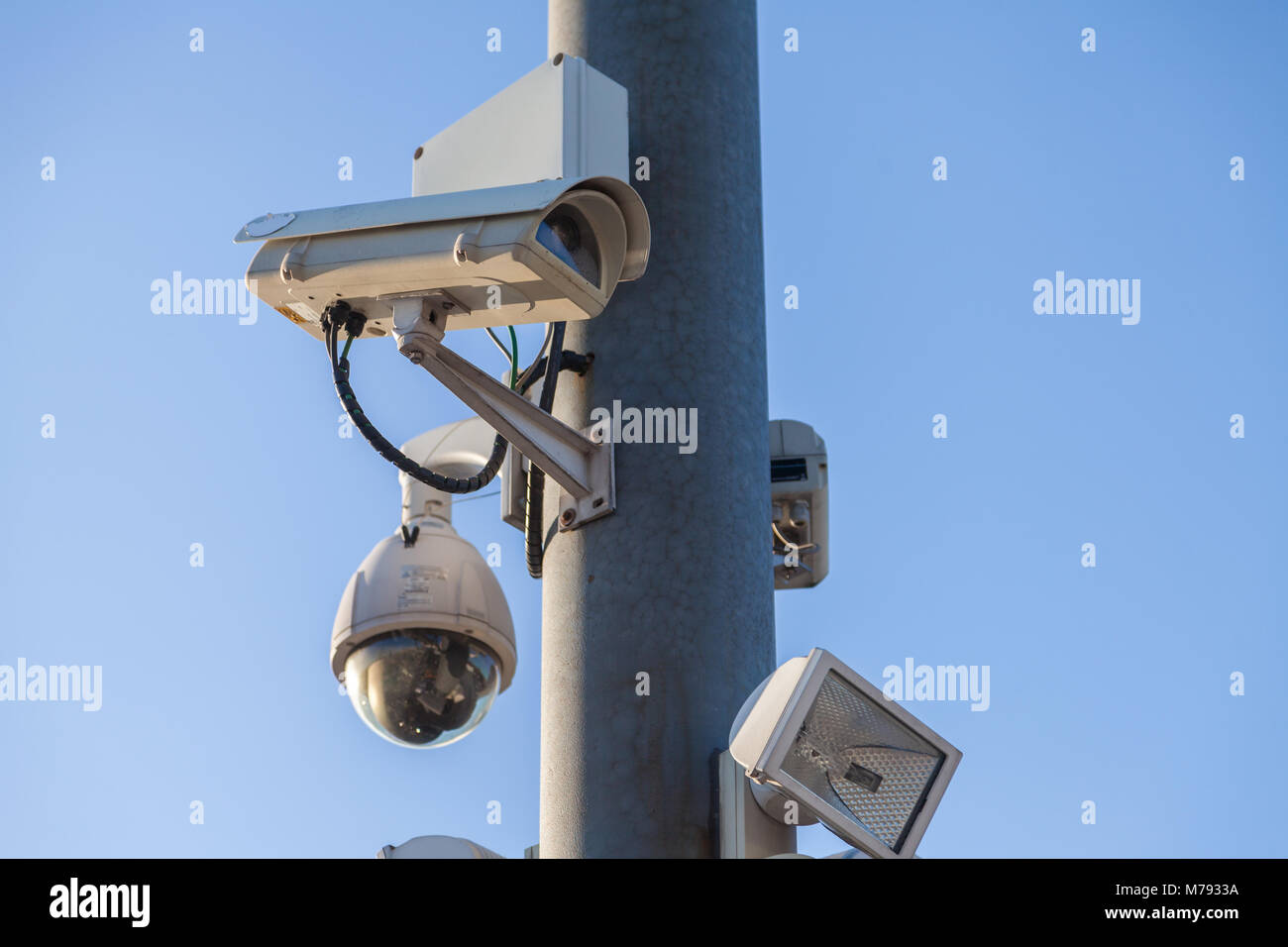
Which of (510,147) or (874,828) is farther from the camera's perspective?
(510,147)

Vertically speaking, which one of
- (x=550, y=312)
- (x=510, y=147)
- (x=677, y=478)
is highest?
(x=510, y=147)

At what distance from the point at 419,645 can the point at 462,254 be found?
4.57 ft

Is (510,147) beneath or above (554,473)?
above

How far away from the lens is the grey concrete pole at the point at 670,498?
4.49 metres

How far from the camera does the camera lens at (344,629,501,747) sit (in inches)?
206

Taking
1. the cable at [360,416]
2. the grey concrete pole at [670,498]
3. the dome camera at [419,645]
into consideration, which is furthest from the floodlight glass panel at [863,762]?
the dome camera at [419,645]

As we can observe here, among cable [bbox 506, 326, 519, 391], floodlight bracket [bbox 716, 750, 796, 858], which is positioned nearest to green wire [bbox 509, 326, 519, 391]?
cable [bbox 506, 326, 519, 391]

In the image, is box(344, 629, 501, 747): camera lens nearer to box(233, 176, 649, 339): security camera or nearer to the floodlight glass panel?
box(233, 176, 649, 339): security camera

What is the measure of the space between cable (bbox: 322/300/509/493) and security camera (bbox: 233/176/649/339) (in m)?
0.03

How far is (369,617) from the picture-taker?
17.3 feet

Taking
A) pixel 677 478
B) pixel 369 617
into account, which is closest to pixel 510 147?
pixel 677 478

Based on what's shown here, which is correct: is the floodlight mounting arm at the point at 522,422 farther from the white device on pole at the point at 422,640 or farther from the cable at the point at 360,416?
the white device on pole at the point at 422,640

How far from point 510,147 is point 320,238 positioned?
58 centimetres
